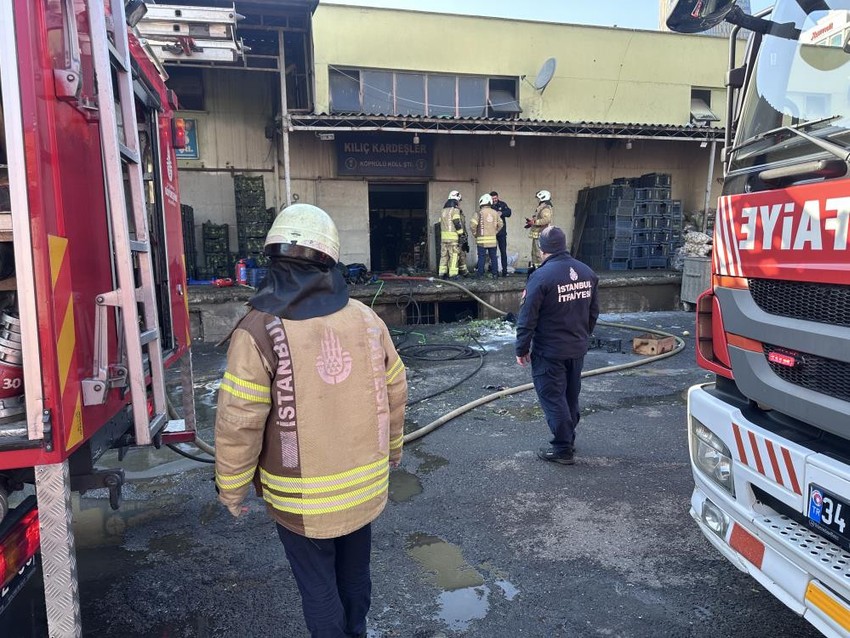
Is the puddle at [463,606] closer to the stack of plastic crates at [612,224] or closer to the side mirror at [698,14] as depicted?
the side mirror at [698,14]

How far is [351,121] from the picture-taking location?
1075 cm

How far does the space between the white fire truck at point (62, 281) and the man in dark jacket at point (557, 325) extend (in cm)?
263

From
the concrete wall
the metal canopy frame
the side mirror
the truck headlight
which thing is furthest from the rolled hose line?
the side mirror

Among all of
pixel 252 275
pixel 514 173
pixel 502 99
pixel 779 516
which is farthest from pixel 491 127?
pixel 779 516

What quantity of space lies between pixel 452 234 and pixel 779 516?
401 inches

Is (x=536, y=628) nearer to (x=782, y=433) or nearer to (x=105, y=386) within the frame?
(x=782, y=433)

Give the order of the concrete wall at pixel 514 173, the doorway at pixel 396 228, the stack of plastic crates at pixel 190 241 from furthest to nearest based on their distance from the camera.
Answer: the doorway at pixel 396 228
the concrete wall at pixel 514 173
the stack of plastic crates at pixel 190 241

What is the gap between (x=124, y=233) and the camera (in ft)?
6.65

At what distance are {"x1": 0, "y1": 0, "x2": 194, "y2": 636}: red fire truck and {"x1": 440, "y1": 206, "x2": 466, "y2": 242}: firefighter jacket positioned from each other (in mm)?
9676

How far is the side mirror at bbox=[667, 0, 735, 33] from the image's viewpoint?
2361mm

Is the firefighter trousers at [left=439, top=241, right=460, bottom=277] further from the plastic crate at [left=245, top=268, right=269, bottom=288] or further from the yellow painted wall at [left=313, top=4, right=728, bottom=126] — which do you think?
the yellow painted wall at [left=313, top=4, right=728, bottom=126]

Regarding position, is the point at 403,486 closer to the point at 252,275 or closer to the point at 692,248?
the point at 252,275

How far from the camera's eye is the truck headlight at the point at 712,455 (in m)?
2.19

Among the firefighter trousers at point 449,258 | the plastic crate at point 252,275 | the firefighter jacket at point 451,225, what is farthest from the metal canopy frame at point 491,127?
the plastic crate at point 252,275
